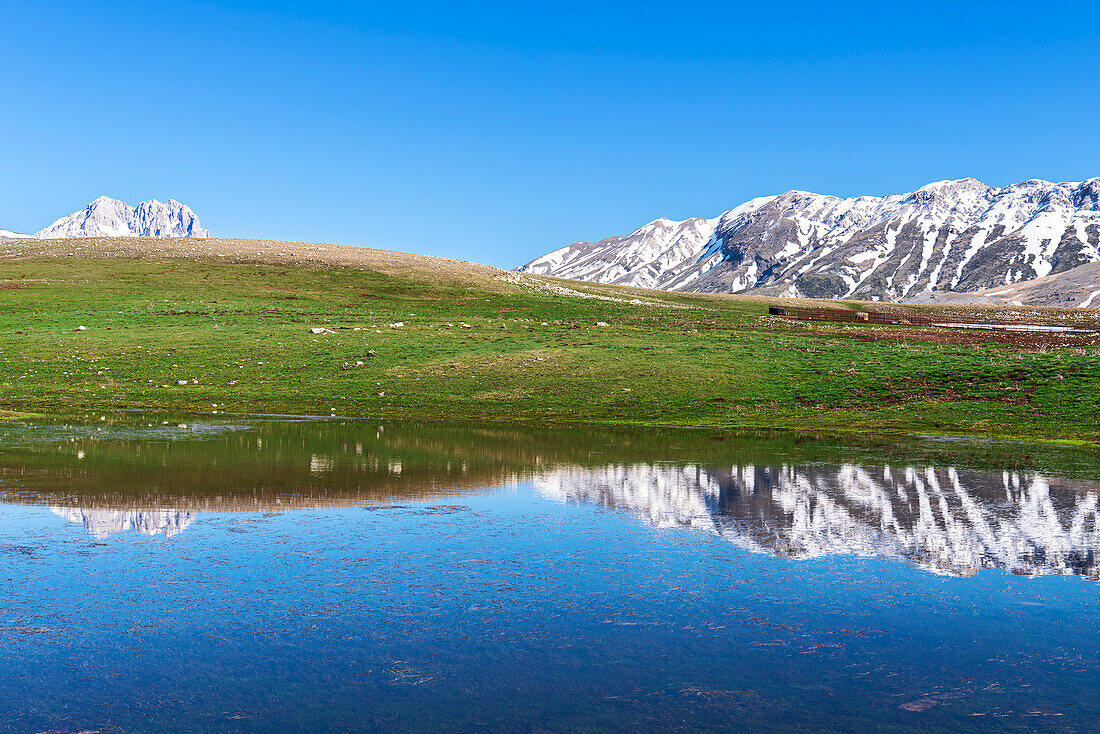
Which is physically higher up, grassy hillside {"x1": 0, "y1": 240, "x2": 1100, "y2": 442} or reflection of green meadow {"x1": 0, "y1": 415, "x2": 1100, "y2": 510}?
grassy hillside {"x1": 0, "y1": 240, "x2": 1100, "y2": 442}

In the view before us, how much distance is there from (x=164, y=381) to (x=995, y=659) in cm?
5843

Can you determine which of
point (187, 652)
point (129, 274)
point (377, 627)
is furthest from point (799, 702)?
point (129, 274)

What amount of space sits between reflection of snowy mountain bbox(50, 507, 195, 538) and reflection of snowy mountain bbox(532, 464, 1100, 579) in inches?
406

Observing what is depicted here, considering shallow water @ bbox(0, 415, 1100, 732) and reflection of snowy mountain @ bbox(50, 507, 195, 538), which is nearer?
shallow water @ bbox(0, 415, 1100, 732)

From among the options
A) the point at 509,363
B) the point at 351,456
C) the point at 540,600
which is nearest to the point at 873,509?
the point at 540,600

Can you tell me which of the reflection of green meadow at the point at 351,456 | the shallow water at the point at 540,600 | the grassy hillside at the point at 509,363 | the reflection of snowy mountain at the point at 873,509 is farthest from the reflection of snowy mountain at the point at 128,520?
the grassy hillside at the point at 509,363

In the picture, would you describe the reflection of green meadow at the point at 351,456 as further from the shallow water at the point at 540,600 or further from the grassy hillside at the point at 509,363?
the grassy hillside at the point at 509,363

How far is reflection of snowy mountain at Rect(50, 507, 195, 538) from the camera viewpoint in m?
19.6

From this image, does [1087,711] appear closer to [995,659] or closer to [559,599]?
[995,659]

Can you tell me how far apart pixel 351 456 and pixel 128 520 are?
12.7 meters

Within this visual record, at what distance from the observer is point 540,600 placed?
49.3 ft

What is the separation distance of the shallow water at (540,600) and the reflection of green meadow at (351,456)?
307 mm

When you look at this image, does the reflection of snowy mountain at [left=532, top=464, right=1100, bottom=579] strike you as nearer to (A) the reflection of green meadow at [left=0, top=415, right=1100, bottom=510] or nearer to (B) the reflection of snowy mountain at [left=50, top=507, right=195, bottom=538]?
(A) the reflection of green meadow at [left=0, top=415, right=1100, bottom=510]

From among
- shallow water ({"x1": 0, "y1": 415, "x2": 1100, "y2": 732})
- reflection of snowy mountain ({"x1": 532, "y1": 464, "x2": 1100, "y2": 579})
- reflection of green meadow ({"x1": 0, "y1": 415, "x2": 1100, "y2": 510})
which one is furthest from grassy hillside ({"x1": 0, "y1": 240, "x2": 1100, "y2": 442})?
shallow water ({"x1": 0, "y1": 415, "x2": 1100, "y2": 732})
